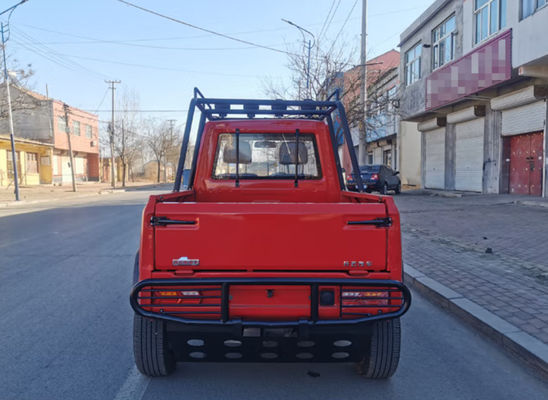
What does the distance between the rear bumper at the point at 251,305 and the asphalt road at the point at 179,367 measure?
68 centimetres

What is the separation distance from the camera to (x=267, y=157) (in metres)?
4.57

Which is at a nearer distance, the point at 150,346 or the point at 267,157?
the point at 150,346

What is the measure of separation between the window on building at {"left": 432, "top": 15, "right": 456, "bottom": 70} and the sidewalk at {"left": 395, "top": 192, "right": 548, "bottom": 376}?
11.1 m

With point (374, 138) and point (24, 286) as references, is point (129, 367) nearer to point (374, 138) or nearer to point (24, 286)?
point (24, 286)

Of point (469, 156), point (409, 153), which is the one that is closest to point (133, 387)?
point (469, 156)

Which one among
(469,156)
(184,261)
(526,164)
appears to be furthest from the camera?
(469,156)

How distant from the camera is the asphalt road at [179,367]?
2.99 meters

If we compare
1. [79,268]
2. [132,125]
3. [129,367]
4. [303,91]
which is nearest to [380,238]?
[129,367]

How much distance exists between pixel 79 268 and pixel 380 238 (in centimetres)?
568

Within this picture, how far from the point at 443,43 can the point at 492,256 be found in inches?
677

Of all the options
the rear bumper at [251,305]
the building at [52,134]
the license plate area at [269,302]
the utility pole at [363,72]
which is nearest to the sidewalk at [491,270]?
the rear bumper at [251,305]

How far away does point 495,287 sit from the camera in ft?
16.8

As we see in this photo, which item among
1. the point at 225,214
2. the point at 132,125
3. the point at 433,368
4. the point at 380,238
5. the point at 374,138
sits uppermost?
the point at 132,125

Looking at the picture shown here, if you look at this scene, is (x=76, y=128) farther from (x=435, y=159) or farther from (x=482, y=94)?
(x=482, y=94)
